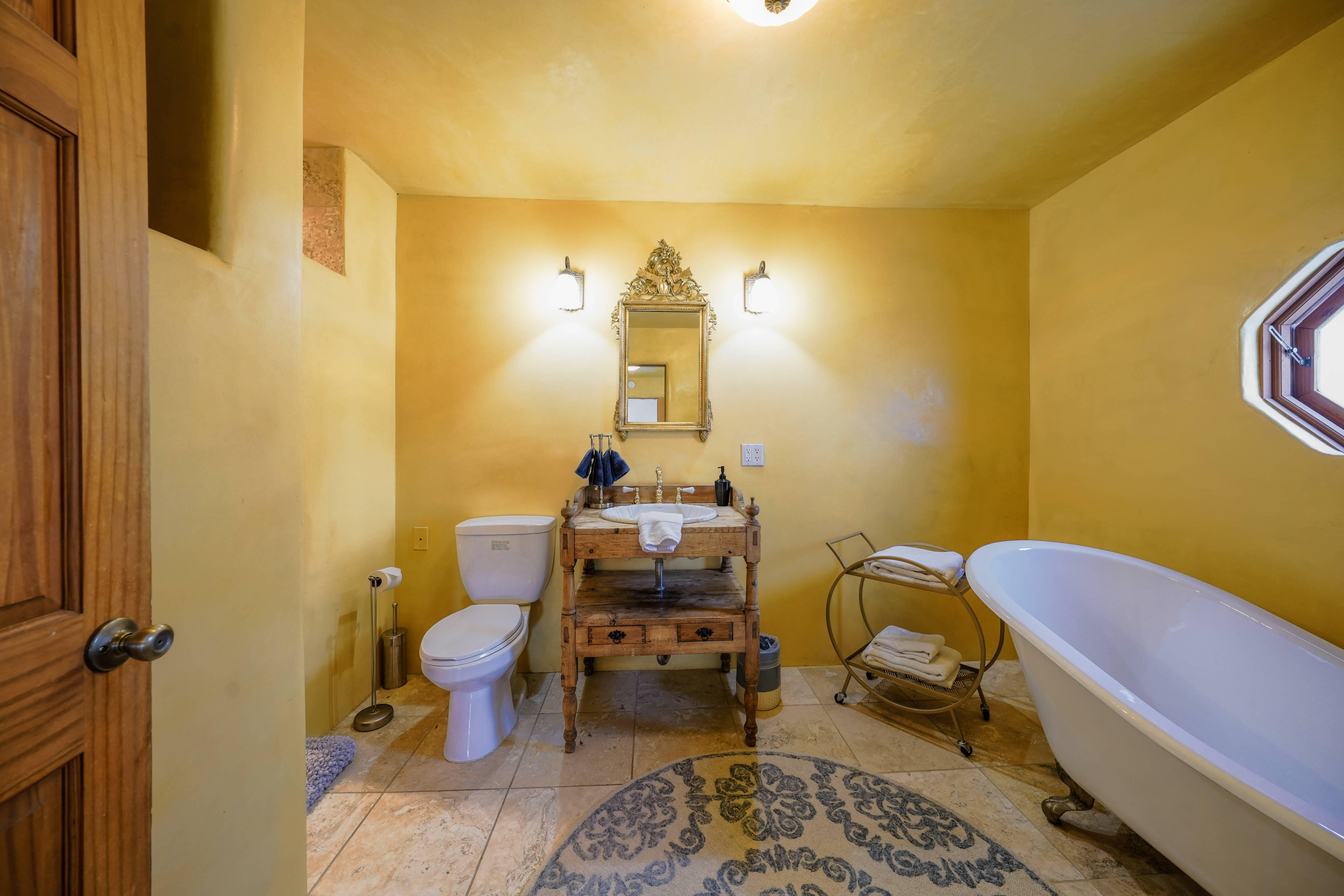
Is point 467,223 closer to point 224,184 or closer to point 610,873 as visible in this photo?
point 224,184

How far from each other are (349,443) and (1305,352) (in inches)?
134

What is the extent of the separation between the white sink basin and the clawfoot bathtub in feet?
3.01

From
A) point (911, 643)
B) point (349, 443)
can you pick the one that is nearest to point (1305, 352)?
point (911, 643)

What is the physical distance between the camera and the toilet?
5.10 ft

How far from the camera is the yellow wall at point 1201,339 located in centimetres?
132

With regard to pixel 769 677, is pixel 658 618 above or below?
above

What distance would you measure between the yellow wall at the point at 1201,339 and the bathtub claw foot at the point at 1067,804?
2.76 ft

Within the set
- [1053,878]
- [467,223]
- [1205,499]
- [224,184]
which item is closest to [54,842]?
[224,184]

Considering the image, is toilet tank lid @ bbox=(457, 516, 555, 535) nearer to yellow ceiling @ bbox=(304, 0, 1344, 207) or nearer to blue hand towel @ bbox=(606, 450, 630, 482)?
blue hand towel @ bbox=(606, 450, 630, 482)

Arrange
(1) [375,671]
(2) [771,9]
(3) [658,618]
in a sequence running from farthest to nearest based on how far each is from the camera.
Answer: (1) [375,671], (3) [658,618], (2) [771,9]

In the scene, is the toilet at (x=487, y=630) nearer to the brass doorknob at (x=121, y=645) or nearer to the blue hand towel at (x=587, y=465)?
the blue hand towel at (x=587, y=465)

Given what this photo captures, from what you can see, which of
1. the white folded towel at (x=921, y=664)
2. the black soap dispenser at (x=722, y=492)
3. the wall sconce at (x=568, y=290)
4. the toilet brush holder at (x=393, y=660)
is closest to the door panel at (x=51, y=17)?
the wall sconce at (x=568, y=290)

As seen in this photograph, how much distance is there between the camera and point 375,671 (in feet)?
5.78

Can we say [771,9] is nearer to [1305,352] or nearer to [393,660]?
[1305,352]
